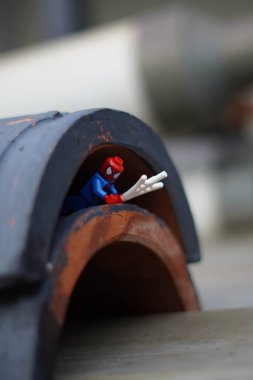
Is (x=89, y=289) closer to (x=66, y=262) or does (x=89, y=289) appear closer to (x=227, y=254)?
(x=66, y=262)

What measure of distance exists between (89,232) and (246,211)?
130 inches

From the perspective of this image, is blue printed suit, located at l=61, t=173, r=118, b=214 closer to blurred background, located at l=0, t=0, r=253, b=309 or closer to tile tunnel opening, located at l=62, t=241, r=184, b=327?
tile tunnel opening, located at l=62, t=241, r=184, b=327

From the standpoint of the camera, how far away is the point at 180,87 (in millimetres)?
3971

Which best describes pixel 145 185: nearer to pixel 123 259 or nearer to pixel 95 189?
pixel 95 189

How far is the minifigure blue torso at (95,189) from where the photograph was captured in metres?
1.01

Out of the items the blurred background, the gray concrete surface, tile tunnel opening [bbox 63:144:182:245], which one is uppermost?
tile tunnel opening [bbox 63:144:182:245]

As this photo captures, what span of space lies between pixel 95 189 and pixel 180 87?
3027mm

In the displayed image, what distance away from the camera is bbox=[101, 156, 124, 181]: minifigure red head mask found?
3.29 ft

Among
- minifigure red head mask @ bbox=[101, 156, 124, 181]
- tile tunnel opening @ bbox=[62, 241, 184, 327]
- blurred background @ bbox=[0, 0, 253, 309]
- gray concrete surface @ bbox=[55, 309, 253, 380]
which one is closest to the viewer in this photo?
gray concrete surface @ bbox=[55, 309, 253, 380]

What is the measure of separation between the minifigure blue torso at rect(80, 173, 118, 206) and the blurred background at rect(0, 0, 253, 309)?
283cm

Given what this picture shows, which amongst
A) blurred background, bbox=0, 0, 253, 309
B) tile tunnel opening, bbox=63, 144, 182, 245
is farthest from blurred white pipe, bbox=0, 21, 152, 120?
tile tunnel opening, bbox=63, 144, 182, 245

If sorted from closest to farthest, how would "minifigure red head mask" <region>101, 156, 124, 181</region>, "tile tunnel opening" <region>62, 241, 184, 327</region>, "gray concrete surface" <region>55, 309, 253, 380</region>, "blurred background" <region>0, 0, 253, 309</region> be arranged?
"gray concrete surface" <region>55, 309, 253, 380</region> → "minifigure red head mask" <region>101, 156, 124, 181</region> → "tile tunnel opening" <region>62, 241, 184, 327</region> → "blurred background" <region>0, 0, 253, 309</region>

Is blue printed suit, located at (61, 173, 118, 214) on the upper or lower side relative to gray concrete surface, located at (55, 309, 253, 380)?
upper

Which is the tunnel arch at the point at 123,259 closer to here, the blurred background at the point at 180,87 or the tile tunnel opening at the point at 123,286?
the tile tunnel opening at the point at 123,286
